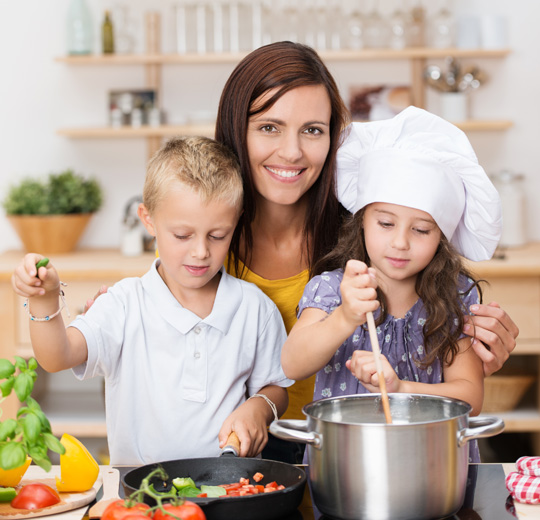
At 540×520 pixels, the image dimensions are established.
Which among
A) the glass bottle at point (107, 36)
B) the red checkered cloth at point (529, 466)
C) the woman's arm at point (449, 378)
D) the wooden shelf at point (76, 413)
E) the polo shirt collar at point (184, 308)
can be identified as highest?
the glass bottle at point (107, 36)

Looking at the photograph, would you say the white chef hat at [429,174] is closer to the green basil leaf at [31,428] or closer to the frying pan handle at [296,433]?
the frying pan handle at [296,433]

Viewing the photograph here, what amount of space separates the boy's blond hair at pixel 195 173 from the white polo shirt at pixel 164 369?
172 millimetres

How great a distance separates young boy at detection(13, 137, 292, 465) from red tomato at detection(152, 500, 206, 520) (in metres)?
0.45

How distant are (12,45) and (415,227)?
2.53m

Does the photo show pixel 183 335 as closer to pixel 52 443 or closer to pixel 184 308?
pixel 184 308

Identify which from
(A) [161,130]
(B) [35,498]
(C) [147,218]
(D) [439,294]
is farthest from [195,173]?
(A) [161,130]

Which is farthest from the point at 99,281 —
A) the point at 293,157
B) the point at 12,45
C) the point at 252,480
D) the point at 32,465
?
the point at 252,480

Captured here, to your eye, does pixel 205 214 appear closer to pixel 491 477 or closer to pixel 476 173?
pixel 476 173

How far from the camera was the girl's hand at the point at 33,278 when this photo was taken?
1.07 m

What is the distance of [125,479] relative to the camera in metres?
0.95

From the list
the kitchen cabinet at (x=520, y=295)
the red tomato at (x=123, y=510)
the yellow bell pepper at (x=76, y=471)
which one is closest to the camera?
the red tomato at (x=123, y=510)

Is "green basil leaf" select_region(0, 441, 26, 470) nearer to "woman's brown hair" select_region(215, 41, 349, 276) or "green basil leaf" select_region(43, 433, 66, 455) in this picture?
"green basil leaf" select_region(43, 433, 66, 455)

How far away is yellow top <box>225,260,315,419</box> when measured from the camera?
1.74 metres

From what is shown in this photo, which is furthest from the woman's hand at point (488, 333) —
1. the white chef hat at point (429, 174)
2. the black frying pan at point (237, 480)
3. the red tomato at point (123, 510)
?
the red tomato at point (123, 510)
